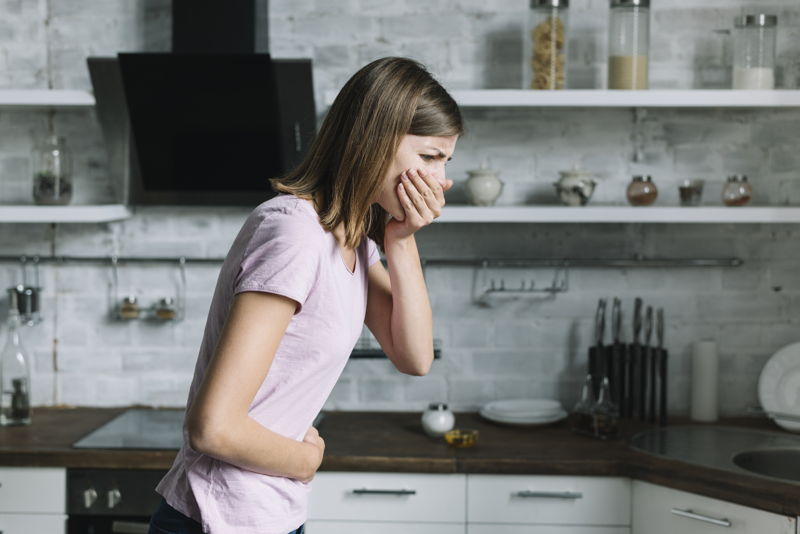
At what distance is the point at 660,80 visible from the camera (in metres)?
2.91

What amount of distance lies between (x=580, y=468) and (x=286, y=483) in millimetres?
1246

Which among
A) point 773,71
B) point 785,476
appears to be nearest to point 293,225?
point 785,476

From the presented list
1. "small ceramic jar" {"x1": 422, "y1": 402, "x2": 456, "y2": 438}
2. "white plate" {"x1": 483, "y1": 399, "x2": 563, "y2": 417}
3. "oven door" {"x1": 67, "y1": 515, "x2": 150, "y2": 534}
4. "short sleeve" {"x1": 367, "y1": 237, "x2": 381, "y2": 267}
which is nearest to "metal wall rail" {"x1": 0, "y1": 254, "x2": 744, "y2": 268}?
"white plate" {"x1": 483, "y1": 399, "x2": 563, "y2": 417}

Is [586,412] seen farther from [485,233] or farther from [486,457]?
[485,233]

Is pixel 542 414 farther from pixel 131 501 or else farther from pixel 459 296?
pixel 131 501

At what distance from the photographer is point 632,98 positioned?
104 inches

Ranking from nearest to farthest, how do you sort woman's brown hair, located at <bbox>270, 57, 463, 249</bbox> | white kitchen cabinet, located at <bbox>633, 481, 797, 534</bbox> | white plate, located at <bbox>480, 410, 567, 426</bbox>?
woman's brown hair, located at <bbox>270, 57, 463, 249</bbox>
white kitchen cabinet, located at <bbox>633, 481, 797, 534</bbox>
white plate, located at <bbox>480, 410, 567, 426</bbox>

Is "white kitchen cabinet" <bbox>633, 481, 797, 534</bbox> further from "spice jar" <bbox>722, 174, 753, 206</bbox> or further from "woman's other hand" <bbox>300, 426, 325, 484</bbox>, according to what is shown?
"woman's other hand" <bbox>300, 426, 325, 484</bbox>

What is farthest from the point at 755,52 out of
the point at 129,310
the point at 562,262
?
the point at 129,310

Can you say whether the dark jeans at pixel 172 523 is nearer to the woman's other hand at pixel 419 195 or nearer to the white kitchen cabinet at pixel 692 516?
the woman's other hand at pixel 419 195

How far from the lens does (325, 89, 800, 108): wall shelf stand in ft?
8.69

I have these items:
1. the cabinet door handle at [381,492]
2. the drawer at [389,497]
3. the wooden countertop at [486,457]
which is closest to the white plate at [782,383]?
the wooden countertop at [486,457]

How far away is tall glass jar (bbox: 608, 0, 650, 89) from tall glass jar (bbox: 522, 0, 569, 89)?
0.14 m

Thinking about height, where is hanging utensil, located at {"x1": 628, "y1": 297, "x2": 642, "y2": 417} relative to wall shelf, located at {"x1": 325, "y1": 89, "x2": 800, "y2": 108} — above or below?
below
